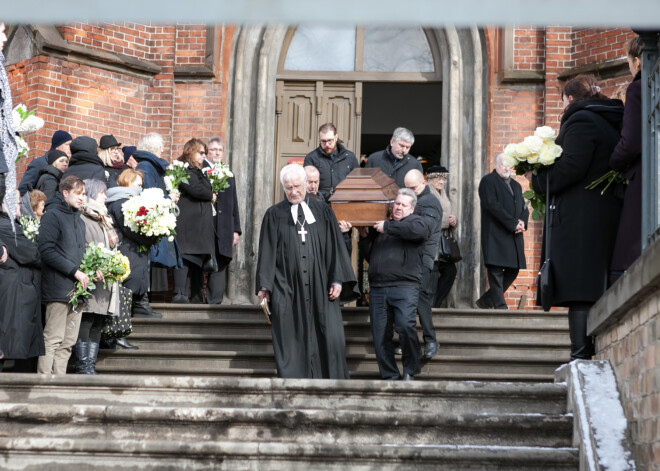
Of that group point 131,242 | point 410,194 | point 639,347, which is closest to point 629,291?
point 639,347

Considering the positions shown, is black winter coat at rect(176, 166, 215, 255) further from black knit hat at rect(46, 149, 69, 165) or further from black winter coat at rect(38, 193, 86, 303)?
black winter coat at rect(38, 193, 86, 303)

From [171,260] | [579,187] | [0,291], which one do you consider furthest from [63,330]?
[579,187]

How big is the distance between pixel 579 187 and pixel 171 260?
4.78 metres

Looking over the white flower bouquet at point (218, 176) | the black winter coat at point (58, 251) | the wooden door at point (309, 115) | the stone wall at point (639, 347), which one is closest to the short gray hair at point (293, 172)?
the black winter coat at point (58, 251)

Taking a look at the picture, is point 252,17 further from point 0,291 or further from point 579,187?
point 0,291

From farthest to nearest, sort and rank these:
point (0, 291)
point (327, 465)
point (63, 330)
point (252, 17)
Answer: point (63, 330) < point (0, 291) < point (327, 465) < point (252, 17)

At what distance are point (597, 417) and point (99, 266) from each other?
424 cm

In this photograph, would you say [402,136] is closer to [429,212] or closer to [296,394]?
[429,212]

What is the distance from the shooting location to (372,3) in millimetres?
1323

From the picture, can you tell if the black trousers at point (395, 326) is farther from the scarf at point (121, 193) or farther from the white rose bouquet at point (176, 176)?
the white rose bouquet at point (176, 176)

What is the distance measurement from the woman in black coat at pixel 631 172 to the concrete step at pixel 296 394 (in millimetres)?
772

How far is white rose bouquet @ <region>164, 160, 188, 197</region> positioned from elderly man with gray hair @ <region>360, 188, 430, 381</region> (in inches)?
93.9

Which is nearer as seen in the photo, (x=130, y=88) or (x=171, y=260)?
(x=171, y=260)

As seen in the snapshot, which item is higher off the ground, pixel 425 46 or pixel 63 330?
pixel 425 46
